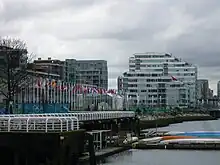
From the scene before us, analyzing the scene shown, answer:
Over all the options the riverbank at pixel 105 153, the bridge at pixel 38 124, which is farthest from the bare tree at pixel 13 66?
the bridge at pixel 38 124

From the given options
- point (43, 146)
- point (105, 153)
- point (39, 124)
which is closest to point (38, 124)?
point (39, 124)

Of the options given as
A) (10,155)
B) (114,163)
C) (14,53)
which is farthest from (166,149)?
(10,155)

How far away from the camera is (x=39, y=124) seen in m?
52.2

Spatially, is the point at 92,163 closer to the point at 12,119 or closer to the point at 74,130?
the point at 74,130

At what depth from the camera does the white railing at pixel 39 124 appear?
51.7 meters

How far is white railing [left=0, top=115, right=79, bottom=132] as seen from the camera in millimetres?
51719

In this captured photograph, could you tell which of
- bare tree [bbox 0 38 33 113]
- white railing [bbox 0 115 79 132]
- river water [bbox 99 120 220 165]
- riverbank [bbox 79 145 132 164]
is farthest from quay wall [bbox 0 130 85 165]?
bare tree [bbox 0 38 33 113]

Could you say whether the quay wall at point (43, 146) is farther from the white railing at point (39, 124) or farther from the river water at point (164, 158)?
the river water at point (164, 158)

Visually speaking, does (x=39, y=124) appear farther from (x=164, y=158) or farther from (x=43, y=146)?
(x=164, y=158)

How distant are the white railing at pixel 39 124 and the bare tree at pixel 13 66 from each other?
112ft

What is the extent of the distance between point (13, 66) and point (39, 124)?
43873 mm

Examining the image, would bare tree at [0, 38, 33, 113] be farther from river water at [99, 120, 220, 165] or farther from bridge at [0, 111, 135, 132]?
bridge at [0, 111, 135, 132]

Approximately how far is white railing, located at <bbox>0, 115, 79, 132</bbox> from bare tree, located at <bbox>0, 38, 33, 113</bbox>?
34.2m

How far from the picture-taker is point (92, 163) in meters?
54.5
